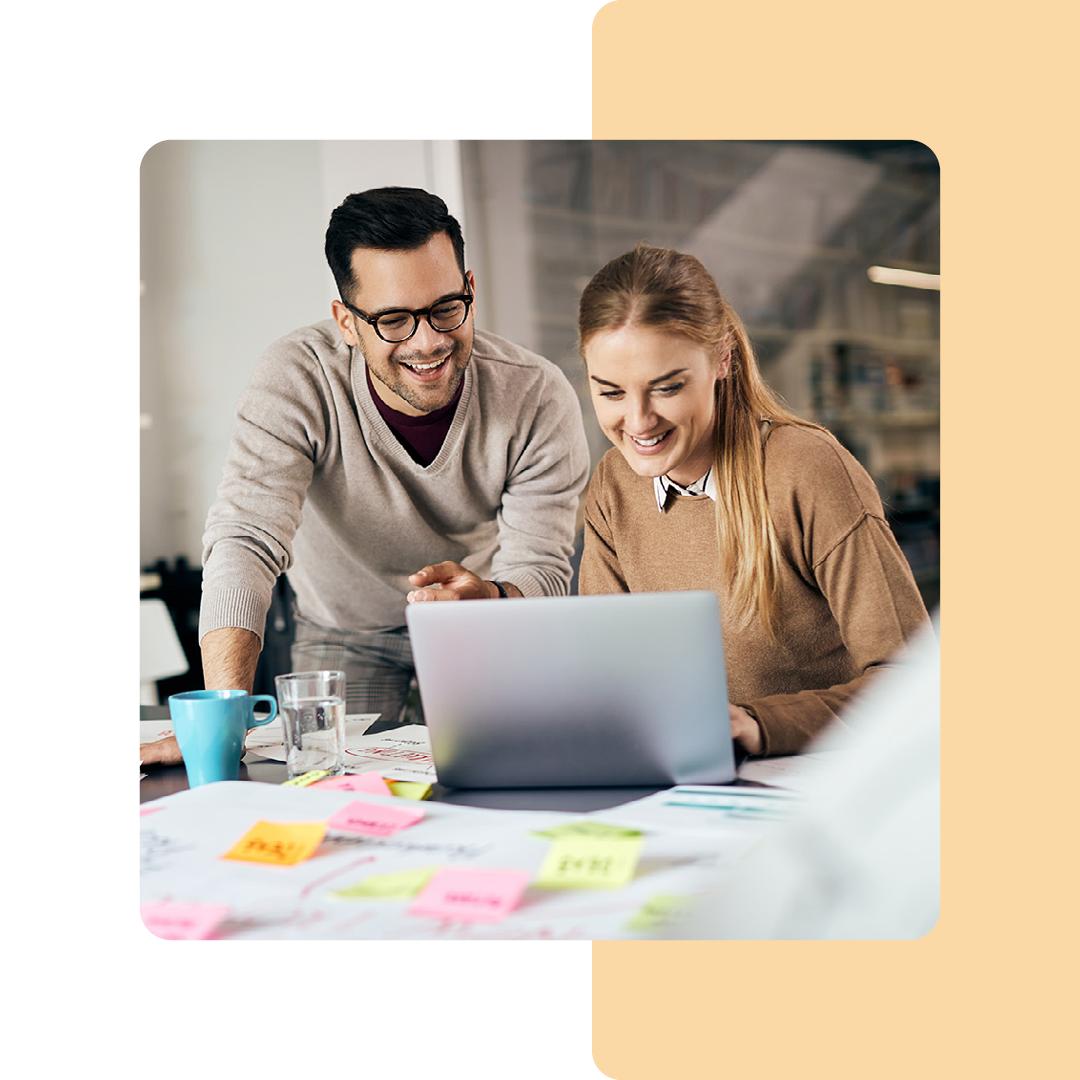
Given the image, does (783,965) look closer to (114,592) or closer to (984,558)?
(984,558)

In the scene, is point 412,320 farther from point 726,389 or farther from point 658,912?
point 658,912

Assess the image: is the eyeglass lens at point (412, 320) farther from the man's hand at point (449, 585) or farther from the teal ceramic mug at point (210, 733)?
the teal ceramic mug at point (210, 733)

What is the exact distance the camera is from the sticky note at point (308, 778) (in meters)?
1.27

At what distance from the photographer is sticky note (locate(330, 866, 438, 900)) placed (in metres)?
1.07

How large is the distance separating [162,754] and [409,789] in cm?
37

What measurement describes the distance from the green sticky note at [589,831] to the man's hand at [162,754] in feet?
1.76

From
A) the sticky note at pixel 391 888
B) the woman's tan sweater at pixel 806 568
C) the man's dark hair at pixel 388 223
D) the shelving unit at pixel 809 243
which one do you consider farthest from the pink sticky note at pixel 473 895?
the man's dark hair at pixel 388 223

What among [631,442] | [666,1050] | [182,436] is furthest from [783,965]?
[182,436]

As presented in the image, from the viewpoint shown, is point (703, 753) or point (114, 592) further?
point (114, 592)

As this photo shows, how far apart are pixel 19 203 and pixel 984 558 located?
1.33 meters

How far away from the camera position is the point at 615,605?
3.78 feet

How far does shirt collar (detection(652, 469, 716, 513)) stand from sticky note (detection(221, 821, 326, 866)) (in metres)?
0.61

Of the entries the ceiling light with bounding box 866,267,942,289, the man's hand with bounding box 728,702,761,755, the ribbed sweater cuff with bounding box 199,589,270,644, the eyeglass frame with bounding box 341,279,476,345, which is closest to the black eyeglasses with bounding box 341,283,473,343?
the eyeglass frame with bounding box 341,279,476,345

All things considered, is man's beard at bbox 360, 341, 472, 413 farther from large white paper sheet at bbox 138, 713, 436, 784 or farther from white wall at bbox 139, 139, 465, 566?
large white paper sheet at bbox 138, 713, 436, 784
